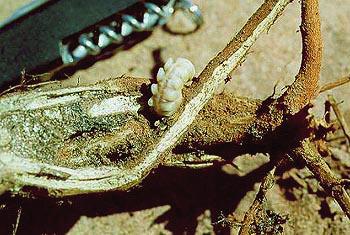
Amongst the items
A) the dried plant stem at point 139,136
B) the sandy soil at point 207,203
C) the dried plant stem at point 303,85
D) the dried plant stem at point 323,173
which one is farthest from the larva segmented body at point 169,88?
the sandy soil at point 207,203

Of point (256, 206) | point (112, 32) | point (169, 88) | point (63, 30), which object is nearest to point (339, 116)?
point (256, 206)

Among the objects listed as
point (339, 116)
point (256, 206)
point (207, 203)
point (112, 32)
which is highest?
point (112, 32)

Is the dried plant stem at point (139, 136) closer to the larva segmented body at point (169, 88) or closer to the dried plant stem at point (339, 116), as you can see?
the larva segmented body at point (169, 88)

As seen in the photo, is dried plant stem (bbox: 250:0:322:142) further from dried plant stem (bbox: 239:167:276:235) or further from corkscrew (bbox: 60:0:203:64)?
corkscrew (bbox: 60:0:203:64)

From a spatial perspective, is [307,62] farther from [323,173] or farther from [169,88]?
[169,88]

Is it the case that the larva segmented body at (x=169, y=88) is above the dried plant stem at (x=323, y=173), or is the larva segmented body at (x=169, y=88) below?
above

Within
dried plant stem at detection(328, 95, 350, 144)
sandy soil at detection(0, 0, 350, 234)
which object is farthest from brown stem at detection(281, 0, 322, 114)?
sandy soil at detection(0, 0, 350, 234)
